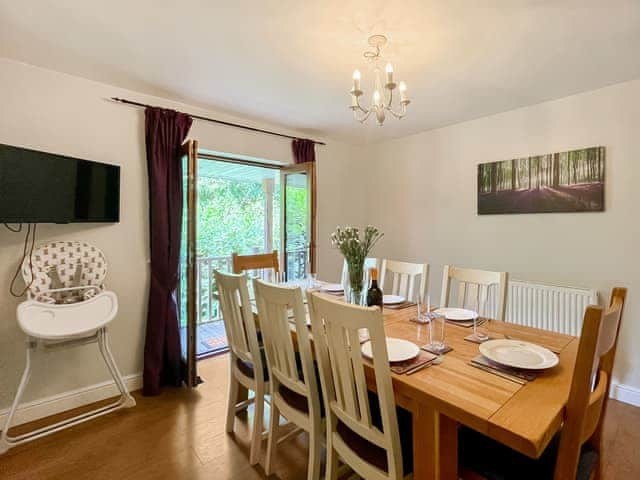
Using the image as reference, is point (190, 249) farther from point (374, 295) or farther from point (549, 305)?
point (549, 305)

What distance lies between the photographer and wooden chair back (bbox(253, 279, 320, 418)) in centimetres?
143

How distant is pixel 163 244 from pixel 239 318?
3.91ft

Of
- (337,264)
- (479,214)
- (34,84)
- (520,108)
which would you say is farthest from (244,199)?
(520,108)

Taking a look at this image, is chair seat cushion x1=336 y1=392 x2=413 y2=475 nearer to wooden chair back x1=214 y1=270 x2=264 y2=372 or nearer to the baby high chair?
wooden chair back x1=214 y1=270 x2=264 y2=372

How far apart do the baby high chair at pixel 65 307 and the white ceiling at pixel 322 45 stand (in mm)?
1335

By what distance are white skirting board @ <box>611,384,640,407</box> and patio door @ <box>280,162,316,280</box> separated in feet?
8.95

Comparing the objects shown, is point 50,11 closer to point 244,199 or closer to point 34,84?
point 34,84

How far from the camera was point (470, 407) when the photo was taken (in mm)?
1012

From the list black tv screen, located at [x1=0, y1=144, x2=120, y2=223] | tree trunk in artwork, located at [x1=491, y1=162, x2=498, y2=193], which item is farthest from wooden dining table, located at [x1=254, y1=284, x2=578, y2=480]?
black tv screen, located at [x1=0, y1=144, x2=120, y2=223]

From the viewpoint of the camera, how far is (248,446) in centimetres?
197

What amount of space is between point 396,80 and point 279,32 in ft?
3.23

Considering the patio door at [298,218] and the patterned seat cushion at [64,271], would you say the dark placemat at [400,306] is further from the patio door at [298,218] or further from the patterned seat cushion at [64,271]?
the patterned seat cushion at [64,271]

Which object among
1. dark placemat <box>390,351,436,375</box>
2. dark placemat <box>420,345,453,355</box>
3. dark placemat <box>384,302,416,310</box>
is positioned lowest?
dark placemat <box>390,351,436,375</box>

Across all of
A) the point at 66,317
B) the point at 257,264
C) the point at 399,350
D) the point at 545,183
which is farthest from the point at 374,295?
the point at 545,183
